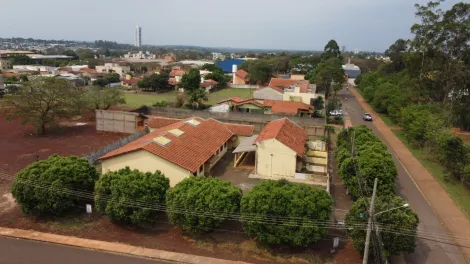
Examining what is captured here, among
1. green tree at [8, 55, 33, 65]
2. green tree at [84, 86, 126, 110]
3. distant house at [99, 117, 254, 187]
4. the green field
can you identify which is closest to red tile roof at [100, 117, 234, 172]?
distant house at [99, 117, 254, 187]

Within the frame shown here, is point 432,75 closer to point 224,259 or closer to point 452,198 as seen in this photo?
point 452,198

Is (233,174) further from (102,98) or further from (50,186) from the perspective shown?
(102,98)

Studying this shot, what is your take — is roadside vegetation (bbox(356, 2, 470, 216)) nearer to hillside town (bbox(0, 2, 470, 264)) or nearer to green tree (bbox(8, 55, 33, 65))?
hillside town (bbox(0, 2, 470, 264))

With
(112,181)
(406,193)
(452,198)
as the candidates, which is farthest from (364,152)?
(112,181)

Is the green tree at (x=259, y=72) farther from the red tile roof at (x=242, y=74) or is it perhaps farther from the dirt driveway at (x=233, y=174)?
the dirt driveway at (x=233, y=174)

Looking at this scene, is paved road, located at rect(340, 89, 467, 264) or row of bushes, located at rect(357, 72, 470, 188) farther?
row of bushes, located at rect(357, 72, 470, 188)

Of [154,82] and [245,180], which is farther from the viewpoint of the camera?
[154,82]

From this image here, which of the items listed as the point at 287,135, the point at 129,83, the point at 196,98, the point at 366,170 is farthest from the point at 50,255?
the point at 129,83
